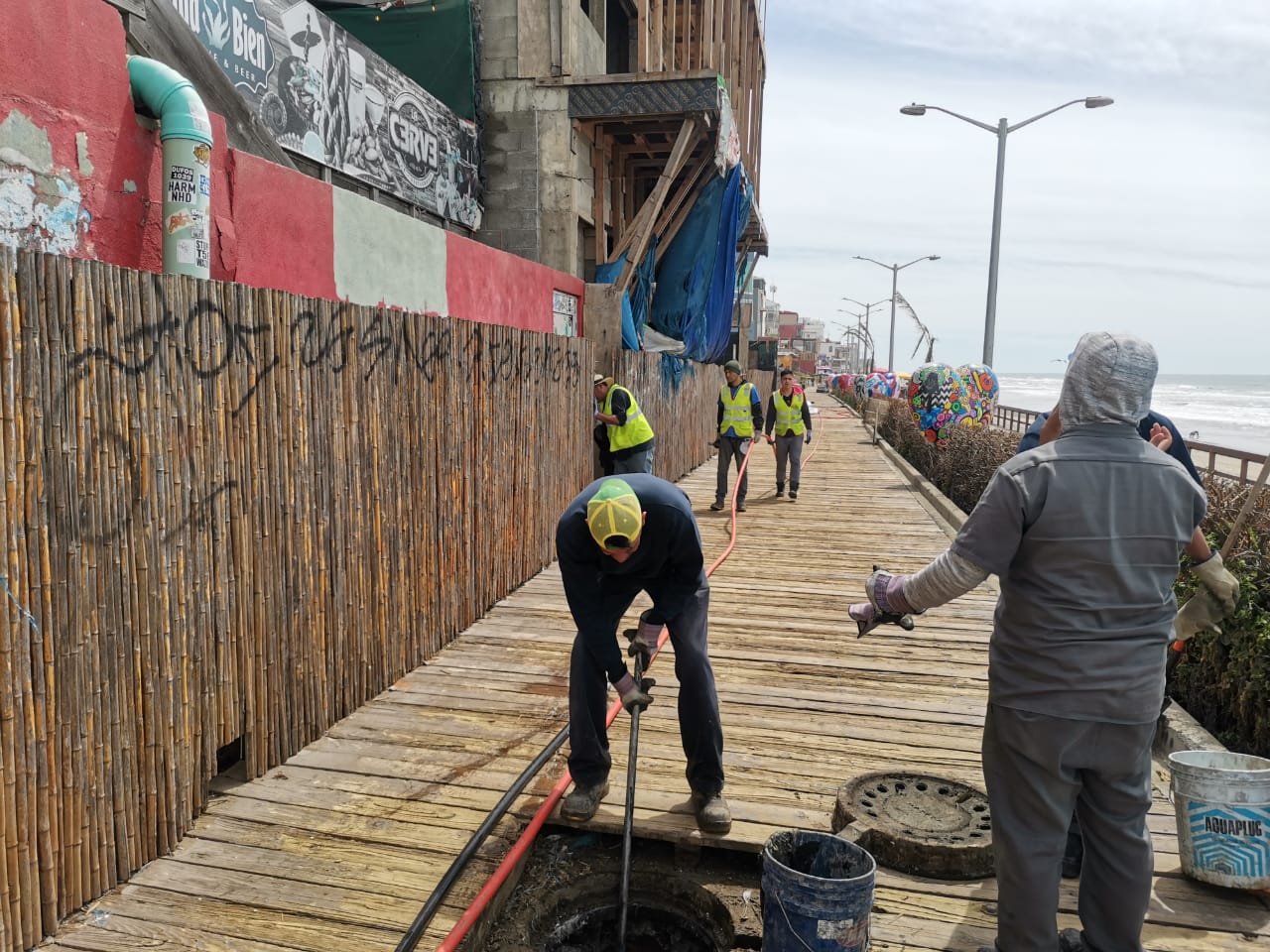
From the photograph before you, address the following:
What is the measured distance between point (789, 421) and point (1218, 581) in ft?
30.7

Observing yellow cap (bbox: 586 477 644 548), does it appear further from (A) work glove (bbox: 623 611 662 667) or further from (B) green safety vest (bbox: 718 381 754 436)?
(B) green safety vest (bbox: 718 381 754 436)

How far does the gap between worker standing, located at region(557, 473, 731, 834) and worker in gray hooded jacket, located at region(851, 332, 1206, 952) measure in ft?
3.88

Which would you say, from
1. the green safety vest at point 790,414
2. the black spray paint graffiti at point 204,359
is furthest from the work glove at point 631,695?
the green safety vest at point 790,414

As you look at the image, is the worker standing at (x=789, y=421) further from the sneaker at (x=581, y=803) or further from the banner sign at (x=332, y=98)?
the sneaker at (x=581, y=803)

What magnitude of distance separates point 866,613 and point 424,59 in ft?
39.5

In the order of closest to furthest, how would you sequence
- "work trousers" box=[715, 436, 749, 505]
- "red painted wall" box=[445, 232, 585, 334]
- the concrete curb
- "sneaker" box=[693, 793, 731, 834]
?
"sneaker" box=[693, 793, 731, 834]
the concrete curb
"red painted wall" box=[445, 232, 585, 334]
"work trousers" box=[715, 436, 749, 505]

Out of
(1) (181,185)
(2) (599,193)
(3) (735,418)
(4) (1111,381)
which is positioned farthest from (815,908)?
(2) (599,193)

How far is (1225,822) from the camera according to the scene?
10.2ft

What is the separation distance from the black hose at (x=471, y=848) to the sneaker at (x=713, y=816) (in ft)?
2.54

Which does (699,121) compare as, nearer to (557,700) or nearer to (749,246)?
(557,700)

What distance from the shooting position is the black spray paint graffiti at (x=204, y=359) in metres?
2.98

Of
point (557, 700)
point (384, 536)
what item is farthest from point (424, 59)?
point (557, 700)

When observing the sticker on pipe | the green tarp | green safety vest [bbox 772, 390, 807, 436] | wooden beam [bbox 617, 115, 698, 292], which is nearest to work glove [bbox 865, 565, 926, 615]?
the sticker on pipe

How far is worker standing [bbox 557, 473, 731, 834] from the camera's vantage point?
11.3 ft
